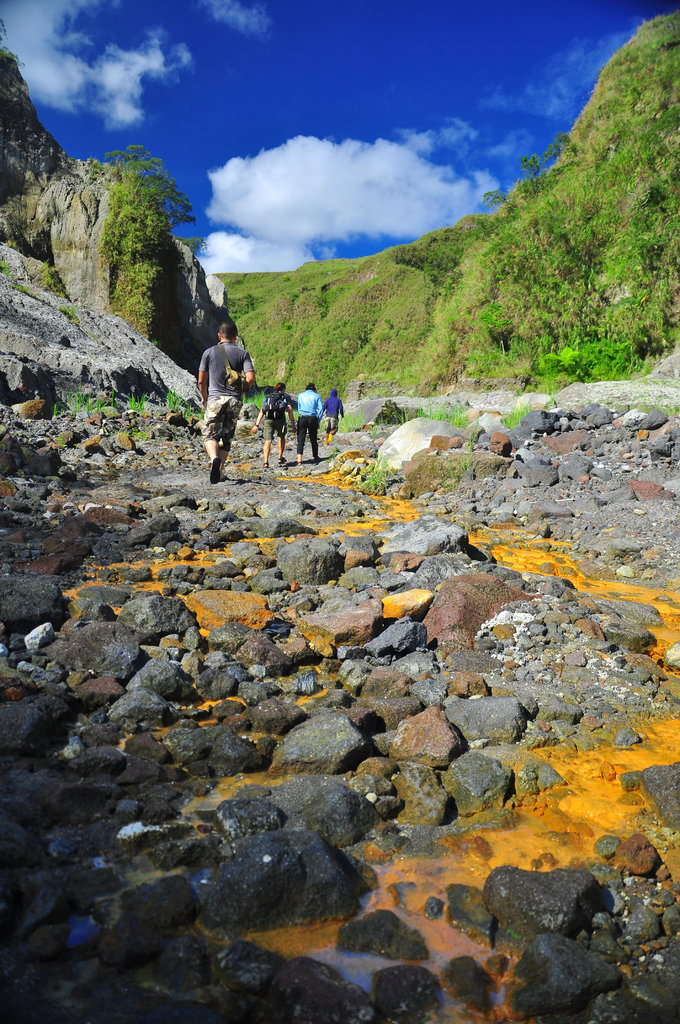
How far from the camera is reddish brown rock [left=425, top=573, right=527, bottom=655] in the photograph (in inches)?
170

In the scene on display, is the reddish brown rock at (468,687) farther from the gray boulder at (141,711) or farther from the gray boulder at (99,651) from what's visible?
the gray boulder at (99,651)

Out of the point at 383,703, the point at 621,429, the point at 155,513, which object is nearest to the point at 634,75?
the point at 621,429

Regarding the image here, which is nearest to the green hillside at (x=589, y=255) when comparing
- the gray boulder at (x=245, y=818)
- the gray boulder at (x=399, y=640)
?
the gray boulder at (x=399, y=640)

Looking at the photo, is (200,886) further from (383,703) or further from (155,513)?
(155,513)

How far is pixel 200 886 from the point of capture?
2.24 metres

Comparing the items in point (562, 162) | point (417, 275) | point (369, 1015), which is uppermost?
point (417, 275)

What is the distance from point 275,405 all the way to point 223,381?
296 centimetres

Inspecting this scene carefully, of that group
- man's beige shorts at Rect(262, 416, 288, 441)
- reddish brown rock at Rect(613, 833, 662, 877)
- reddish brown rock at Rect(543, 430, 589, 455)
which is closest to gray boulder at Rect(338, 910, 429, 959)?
reddish brown rock at Rect(613, 833, 662, 877)

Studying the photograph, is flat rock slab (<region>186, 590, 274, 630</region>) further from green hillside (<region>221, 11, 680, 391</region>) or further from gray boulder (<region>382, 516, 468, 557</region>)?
green hillside (<region>221, 11, 680, 391</region>)

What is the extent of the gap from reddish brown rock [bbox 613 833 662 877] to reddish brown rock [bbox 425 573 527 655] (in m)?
1.82

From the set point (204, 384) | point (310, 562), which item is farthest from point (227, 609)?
point (204, 384)

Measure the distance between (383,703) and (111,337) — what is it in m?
16.4

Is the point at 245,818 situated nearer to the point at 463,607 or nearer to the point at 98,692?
the point at 98,692

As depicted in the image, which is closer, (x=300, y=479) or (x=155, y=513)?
(x=155, y=513)
